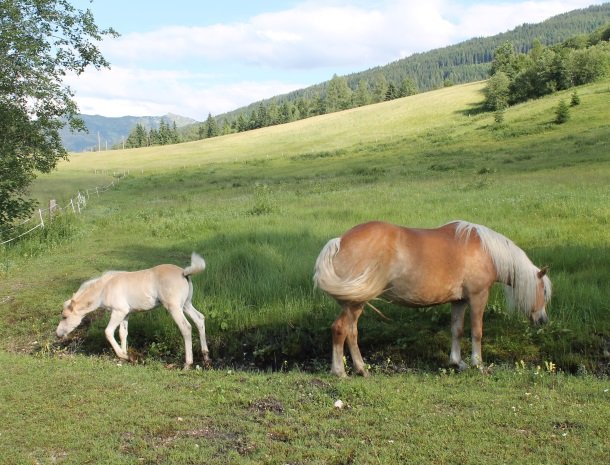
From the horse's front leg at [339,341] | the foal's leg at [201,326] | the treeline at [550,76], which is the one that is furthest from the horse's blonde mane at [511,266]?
the treeline at [550,76]

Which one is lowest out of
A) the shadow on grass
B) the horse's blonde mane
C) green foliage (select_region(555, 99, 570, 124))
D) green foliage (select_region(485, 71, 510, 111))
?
the shadow on grass

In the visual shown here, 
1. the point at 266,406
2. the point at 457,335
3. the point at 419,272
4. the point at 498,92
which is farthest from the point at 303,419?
the point at 498,92

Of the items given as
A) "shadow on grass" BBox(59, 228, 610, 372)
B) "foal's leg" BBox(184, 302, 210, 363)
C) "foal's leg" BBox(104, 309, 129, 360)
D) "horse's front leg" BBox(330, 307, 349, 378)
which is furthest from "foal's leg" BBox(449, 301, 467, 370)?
"foal's leg" BBox(104, 309, 129, 360)

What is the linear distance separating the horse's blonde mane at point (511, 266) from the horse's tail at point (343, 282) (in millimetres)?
1546

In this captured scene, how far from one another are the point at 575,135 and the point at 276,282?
110 ft

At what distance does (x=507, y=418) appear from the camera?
18.3 ft

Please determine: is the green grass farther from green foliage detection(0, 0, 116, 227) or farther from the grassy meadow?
green foliage detection(0, 0, 116, 227)

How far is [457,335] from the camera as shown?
26.3 ft

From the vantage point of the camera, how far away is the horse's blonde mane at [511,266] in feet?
25.8

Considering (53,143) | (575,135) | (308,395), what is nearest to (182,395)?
(308,395)

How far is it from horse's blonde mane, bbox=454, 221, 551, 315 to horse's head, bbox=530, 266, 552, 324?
0.06m

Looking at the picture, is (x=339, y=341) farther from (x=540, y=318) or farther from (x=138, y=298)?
(x=138, y=298)

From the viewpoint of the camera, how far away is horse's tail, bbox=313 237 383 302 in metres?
7.25

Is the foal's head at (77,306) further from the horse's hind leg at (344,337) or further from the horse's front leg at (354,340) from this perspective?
the horse's front leg at (354,340)
